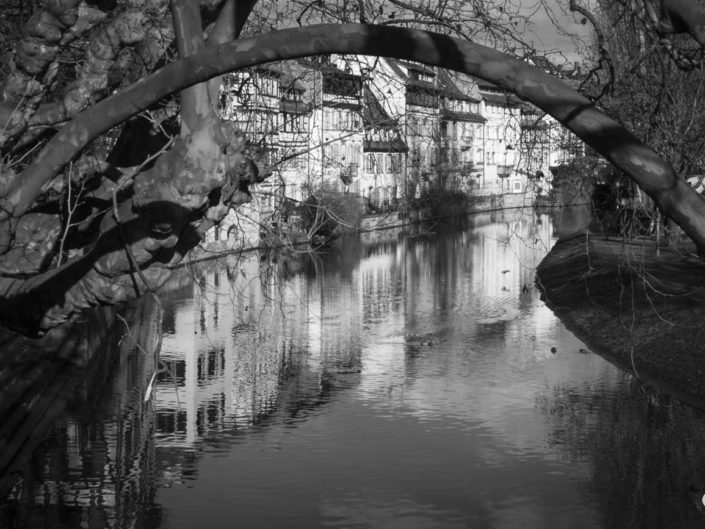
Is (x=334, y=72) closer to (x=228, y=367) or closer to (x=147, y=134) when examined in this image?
(x=147, y=134)

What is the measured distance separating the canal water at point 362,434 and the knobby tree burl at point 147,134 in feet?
3.95

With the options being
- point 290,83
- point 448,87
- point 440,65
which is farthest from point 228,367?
point 440,65

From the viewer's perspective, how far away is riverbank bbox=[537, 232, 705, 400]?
22.1 m

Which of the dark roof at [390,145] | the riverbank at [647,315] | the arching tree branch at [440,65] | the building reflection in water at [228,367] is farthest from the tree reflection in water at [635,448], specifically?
the arching tree branch at [440,65]

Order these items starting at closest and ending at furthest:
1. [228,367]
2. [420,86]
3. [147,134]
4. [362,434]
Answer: [147,134] → [420,86] → [362,434] → [228,367]

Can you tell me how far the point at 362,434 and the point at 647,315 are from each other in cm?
1150

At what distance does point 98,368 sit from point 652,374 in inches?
455

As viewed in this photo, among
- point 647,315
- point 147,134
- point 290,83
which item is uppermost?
point 290,83

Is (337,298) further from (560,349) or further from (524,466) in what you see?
(524,466)

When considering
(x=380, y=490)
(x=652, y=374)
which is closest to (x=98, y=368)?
(x=380, y=490)

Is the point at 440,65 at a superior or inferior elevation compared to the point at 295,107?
inferior

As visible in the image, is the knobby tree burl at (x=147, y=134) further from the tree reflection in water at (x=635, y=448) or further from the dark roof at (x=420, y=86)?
the tree reflection in water at (x=635, y=448)

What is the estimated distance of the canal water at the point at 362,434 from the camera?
1375 cm

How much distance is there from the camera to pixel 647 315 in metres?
26.8
